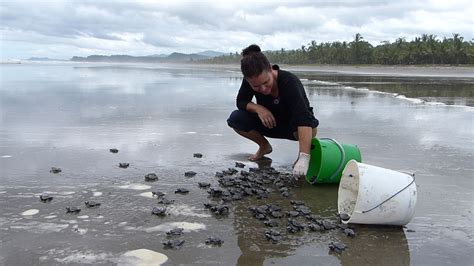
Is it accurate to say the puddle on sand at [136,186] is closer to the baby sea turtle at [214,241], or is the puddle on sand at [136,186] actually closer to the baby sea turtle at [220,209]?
the baby sea turtle at [220,209]

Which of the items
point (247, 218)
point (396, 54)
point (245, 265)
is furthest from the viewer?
point (396, 54)

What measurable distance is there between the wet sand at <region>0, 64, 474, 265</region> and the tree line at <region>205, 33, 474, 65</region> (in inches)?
3415

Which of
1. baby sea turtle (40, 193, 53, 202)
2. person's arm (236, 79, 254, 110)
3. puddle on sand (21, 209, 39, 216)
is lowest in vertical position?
puddle on sand (21, 209, 39, 216)

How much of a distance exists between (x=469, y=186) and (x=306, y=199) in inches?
73.5

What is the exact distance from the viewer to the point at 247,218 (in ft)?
12.6

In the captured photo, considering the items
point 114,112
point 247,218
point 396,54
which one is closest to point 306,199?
point 247,218

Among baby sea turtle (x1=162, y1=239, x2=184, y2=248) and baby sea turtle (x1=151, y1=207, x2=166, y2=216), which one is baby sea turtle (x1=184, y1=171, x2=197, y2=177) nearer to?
baby sea turtle (x1=151, y1=207, x2=166, y2=216)

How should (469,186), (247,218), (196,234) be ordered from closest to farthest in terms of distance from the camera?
(196,234) < (247,218) < (469,186)

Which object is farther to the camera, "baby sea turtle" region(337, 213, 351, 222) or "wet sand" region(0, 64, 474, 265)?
"baby sea turtle" region(337, 213, 351, 222)

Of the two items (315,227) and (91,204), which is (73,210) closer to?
(91,204)

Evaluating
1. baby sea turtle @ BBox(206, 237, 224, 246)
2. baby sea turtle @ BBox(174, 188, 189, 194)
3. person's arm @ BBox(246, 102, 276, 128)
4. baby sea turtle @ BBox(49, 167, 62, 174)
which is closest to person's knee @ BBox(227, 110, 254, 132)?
person's arm @ BBox(246, 102, 276, 128)

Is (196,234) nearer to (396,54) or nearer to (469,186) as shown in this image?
(469,186)

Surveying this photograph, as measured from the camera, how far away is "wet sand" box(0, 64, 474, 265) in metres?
3.15

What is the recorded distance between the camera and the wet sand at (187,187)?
3148 millimetres
